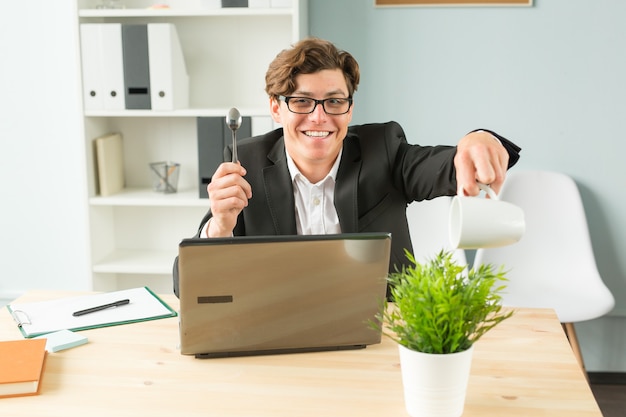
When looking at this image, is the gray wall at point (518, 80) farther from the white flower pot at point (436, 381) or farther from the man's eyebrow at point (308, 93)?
the white flower pot at point (436, 381)

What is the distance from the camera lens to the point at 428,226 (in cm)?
294

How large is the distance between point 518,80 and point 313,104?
138cm

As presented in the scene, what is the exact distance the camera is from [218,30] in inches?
116

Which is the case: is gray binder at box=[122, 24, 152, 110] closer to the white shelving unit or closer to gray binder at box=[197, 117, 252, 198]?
the white shelving unit

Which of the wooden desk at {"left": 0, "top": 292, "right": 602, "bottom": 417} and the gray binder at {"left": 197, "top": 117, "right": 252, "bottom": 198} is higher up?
the gray binder at {"left": 197, "top": 117, "right": 252, "bottom": 198}

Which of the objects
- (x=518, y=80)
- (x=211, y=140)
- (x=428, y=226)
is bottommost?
(x=428, y=226)

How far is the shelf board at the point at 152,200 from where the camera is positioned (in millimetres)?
2834

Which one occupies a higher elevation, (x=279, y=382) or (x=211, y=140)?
(x=211, y=140)

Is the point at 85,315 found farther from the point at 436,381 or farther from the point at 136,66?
the point at 136,66

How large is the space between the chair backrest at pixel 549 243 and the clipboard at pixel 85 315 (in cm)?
162

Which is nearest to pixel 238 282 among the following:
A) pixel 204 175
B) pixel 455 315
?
pixel 455 315

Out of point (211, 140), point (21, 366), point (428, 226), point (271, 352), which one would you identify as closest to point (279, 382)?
point (271, 352)

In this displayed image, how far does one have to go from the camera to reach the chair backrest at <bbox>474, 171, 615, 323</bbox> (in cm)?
282

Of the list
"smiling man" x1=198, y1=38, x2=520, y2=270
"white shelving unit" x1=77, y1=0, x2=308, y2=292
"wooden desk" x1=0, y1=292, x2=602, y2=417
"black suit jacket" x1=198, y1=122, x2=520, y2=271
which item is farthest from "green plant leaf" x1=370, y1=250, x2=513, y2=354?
"white shelving unit" x1=77, y1=0, x2=308, y2=292
